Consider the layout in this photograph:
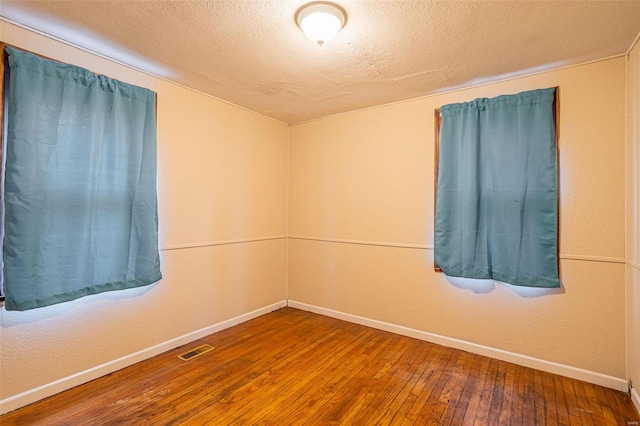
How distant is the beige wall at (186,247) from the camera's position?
214 cm

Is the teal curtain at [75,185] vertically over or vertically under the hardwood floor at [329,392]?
over

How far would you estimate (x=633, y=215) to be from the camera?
7.30ft

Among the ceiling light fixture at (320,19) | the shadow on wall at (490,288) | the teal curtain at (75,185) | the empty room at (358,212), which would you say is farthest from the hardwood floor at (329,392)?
the ceiling light fixture at (320,19)

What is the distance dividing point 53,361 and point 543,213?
401 centimetres

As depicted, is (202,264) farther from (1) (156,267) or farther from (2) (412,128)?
(2) (412,128)

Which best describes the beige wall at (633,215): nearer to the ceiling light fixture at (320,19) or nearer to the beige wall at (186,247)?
the ceiling light fixture at (320,19)

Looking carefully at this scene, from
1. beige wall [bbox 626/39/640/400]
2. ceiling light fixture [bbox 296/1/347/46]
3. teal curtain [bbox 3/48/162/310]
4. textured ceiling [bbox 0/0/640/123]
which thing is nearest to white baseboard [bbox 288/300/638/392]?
beige wall [bbox 626/39/640/400]

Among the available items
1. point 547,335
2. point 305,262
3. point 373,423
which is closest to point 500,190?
point 547,335

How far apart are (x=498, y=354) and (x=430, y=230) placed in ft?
4.24

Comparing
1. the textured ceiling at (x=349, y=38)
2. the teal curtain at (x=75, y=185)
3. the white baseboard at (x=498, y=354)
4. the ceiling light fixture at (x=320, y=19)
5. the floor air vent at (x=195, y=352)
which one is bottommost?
the floor air vent at (x=195, y=352)

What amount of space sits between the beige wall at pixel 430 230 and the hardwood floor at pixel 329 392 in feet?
1.24

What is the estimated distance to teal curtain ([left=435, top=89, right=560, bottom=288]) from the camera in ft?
8.40

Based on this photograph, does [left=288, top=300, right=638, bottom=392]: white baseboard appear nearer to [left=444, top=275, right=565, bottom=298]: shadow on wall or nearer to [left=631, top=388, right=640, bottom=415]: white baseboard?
[left=631, top=388, right=640, bottom=415]: white baseboard

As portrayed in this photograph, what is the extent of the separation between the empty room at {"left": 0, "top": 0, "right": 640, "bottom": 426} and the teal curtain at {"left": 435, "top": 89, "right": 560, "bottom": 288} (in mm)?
18
